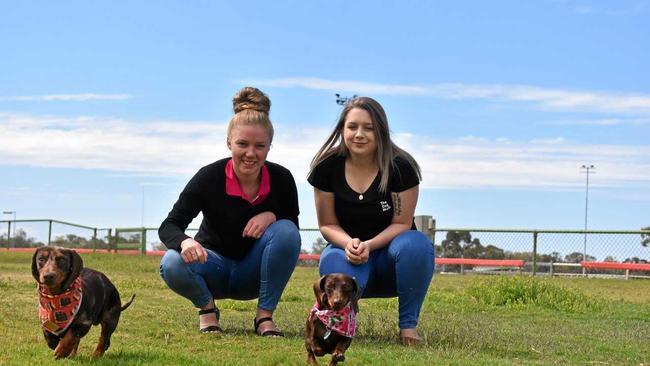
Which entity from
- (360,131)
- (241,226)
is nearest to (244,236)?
(241,226)

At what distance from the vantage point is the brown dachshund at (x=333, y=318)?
4.53 m

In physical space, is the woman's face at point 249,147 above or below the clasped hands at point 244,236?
above

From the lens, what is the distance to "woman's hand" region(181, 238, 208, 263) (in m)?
5.66

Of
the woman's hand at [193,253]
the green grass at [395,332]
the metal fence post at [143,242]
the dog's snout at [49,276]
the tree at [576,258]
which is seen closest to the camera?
the dog's snout at [49,276]

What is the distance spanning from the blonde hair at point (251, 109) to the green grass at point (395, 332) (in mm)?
1384

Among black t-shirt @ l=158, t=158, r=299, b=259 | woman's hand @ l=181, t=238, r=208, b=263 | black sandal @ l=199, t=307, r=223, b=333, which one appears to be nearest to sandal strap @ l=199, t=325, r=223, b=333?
black sandal @ l=199, t=307, r=223, b=333

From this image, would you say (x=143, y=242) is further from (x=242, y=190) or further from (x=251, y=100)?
(x=251, y=100)

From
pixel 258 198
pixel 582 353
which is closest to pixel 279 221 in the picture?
pixel 258 198

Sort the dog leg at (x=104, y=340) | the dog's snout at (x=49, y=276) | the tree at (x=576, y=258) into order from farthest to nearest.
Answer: the tree at (x=576, y=258) < the dog leg at (x=104, y=340) < the dog's snout at (x=49, y=276)

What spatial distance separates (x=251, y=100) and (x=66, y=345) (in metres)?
2.14

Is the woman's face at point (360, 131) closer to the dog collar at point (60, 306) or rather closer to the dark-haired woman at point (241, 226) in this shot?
the dark-haired woman at point (241, 226)

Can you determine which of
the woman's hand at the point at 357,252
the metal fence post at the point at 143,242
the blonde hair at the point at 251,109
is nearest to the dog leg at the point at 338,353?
the woman's hand at the point at 357,252

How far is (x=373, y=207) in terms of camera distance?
5.87 m

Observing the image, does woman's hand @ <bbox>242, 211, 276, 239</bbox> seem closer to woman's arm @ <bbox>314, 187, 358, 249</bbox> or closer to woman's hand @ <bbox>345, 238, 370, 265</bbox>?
woman's arm @ <bbox>314, 187, 358, 249</bbox>
